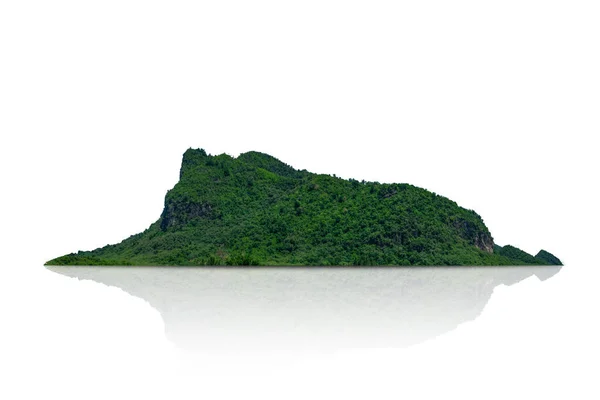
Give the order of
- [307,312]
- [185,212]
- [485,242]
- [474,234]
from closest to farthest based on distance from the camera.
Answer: [307,312] < [474,234] < [485,242] < [185,212]

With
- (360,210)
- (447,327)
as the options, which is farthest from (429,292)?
(360,210)

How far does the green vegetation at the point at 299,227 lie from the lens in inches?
1945

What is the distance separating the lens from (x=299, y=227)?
53406 mm

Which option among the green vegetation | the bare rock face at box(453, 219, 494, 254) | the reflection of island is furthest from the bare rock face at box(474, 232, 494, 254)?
the reflection of island

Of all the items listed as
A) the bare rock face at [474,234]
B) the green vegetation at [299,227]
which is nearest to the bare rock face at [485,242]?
the bare rock face at [474,234]

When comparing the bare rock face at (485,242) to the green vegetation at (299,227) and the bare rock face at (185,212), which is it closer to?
the green vegetation at (299,227)

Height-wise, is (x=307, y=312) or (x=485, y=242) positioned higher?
(x=485, y=242)

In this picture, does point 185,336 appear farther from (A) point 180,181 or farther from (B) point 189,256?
(A) point 180,181

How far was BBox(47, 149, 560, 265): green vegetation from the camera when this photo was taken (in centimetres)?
4941

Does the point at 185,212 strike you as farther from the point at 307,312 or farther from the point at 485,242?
the point at 307,312

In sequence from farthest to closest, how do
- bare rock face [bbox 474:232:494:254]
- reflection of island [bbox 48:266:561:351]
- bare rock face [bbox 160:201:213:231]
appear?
bare rock face [bbox 160:201:213:231], bare rock face [bbox 474:232:494:254], reflection of island [bbox 48:266:561:351]

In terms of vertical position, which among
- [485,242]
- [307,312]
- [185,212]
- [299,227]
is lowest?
[307,312]

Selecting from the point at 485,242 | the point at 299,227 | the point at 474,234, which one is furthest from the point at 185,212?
the point at 485,242

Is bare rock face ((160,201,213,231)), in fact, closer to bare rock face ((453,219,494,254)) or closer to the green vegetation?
the green vegetation
